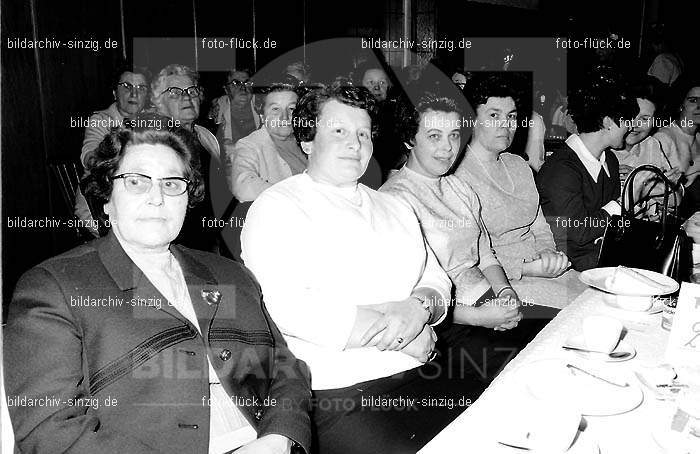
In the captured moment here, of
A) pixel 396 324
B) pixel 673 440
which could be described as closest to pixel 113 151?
pixel 396 324

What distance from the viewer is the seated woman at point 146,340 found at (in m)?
1.15

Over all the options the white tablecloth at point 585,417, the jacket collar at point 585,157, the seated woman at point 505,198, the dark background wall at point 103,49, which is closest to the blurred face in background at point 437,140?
the seated woman at point 505,198

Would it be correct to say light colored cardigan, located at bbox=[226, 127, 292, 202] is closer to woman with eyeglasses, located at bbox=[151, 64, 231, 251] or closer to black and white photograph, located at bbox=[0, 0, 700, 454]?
black and white photograph, located at bbox=[0, 0, 700, 454]

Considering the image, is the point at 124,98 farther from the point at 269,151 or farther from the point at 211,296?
the point at 211,296

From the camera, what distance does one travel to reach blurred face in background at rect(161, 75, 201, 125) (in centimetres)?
349

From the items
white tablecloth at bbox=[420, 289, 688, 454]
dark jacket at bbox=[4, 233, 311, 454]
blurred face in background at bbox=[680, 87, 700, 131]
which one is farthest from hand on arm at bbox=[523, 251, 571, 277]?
blurred face in background at bbox=[680, 87, 700, 131]

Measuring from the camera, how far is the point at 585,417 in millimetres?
1079

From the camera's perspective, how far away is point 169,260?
58.0 inches

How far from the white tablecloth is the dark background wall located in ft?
9.99

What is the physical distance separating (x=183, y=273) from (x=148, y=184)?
0.23 m

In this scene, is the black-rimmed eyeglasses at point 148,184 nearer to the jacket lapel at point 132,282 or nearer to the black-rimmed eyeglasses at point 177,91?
the jacket lapel at point 132,282

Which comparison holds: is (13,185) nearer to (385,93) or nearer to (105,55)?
(105,55)

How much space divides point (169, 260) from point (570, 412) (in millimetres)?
987

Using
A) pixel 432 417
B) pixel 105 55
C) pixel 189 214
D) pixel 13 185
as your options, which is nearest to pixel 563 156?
pixel 432 417
